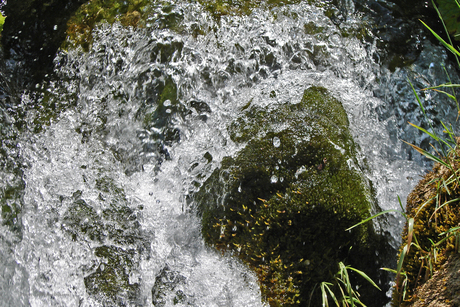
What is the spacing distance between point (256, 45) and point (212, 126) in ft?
3.98

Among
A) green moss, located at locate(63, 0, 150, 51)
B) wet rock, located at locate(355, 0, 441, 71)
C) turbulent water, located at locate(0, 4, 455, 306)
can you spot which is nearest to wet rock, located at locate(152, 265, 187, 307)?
turbulent water, located at locate(0, 4, 455, 306)

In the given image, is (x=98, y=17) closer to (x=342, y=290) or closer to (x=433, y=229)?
(x=342, y=290)

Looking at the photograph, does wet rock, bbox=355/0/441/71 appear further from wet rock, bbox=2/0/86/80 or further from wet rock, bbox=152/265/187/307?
wet rock, bbox=2/0/86/80

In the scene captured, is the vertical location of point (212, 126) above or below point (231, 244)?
above

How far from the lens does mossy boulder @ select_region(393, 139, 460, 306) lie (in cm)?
202

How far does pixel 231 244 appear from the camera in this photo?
3.11 meters

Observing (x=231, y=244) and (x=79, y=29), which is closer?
(x=231, y=244)

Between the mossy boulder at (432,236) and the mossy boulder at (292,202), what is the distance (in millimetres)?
626

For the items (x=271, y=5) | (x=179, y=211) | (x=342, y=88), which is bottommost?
(x=179, y=211)

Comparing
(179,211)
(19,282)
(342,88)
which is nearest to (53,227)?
(19,282)

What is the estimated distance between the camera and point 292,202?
9.60 ft

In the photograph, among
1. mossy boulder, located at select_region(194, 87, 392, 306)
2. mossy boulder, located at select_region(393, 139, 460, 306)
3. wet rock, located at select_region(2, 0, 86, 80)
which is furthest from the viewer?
wet rock, located at select_region(2, 0, 86, 80)

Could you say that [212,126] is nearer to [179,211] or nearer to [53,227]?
[179,211]

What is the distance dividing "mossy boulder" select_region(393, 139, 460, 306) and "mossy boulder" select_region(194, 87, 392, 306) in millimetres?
626
